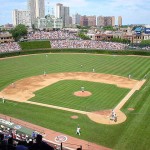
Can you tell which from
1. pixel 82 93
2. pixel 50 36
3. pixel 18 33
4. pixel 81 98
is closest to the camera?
pixel 81 98

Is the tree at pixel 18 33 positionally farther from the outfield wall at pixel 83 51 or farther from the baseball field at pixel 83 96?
the baseball field at pixel 83 96

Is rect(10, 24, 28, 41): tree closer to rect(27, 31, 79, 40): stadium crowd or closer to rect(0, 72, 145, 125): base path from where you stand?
rect(27, 31, 79, 40): stadium crowd

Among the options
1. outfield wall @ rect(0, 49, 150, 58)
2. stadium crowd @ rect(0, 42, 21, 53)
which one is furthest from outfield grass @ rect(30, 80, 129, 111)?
stadium crowd @ rect(0, 42, 21, 53)

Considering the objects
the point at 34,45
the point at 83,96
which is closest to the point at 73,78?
the point at 83,96

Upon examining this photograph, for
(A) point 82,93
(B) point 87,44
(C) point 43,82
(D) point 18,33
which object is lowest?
(A) point 82,93

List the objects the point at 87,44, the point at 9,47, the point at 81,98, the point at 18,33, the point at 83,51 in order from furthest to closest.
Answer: the point at 18,33 < the point at 87,44 < the point at 83,51 < the point at 9,47 < the point at 81,98

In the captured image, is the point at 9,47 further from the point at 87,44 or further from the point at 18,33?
the point at 18,33
